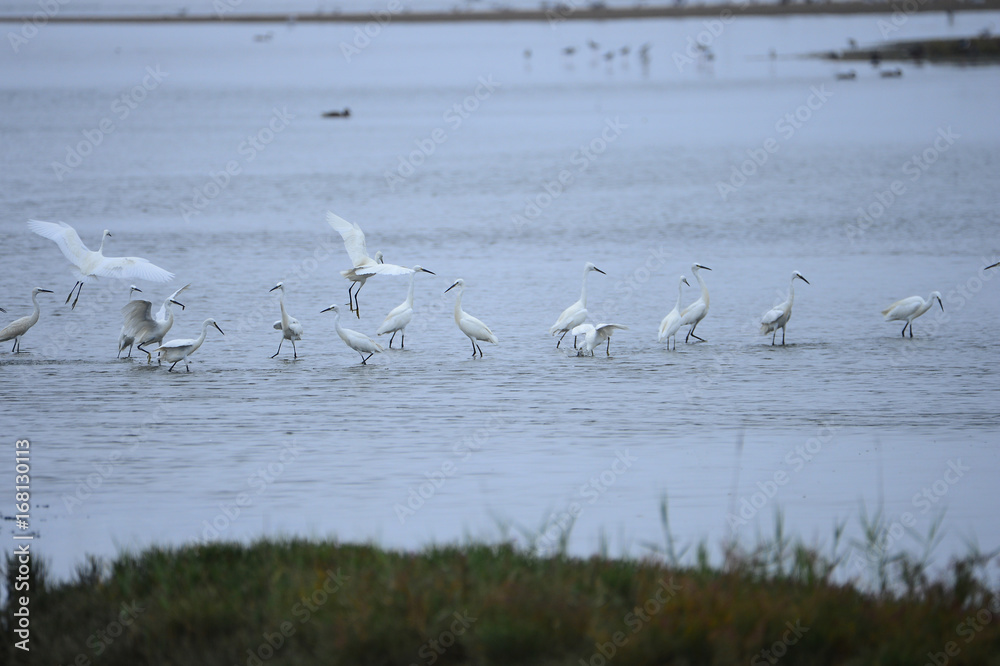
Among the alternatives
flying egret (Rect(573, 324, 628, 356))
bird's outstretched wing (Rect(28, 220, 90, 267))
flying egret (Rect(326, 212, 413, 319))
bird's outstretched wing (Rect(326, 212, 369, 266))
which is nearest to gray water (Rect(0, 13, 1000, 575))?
flying egret (Rect(573, 324, 628, 356))

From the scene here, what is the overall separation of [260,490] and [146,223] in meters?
19.2

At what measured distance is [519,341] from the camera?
53.0 ft

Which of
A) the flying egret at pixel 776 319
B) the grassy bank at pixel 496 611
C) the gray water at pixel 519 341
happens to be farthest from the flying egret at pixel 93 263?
the grassy bank at pixel 496 611

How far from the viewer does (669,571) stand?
22.7 ft

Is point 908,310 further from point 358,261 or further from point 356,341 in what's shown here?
point 358,261

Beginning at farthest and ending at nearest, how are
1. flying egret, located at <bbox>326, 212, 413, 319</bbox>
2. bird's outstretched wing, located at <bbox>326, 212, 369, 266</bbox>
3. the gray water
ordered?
1. bird's outstretched wing, located at <bbox>326, 212, 369, 266</bbox>
2. flying egret, located at <bbox>326, 212, 413, 319</bbox>
3. the gray water

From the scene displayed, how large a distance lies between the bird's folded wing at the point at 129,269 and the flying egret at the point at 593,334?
5.15 m

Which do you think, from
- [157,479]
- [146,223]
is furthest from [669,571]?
[146,223]

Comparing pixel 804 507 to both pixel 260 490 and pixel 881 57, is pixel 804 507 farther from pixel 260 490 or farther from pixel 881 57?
pixel 881 57

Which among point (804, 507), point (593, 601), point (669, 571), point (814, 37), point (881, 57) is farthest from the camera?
point (814, 37)

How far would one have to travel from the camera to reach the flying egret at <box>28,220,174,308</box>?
15359mm

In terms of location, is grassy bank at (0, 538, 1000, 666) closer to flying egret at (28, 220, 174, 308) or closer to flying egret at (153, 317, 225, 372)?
flying egret at (153, 317, 225, 372)

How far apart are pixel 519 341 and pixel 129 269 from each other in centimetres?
508

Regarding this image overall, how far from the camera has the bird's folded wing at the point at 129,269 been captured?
15227 millimetres
